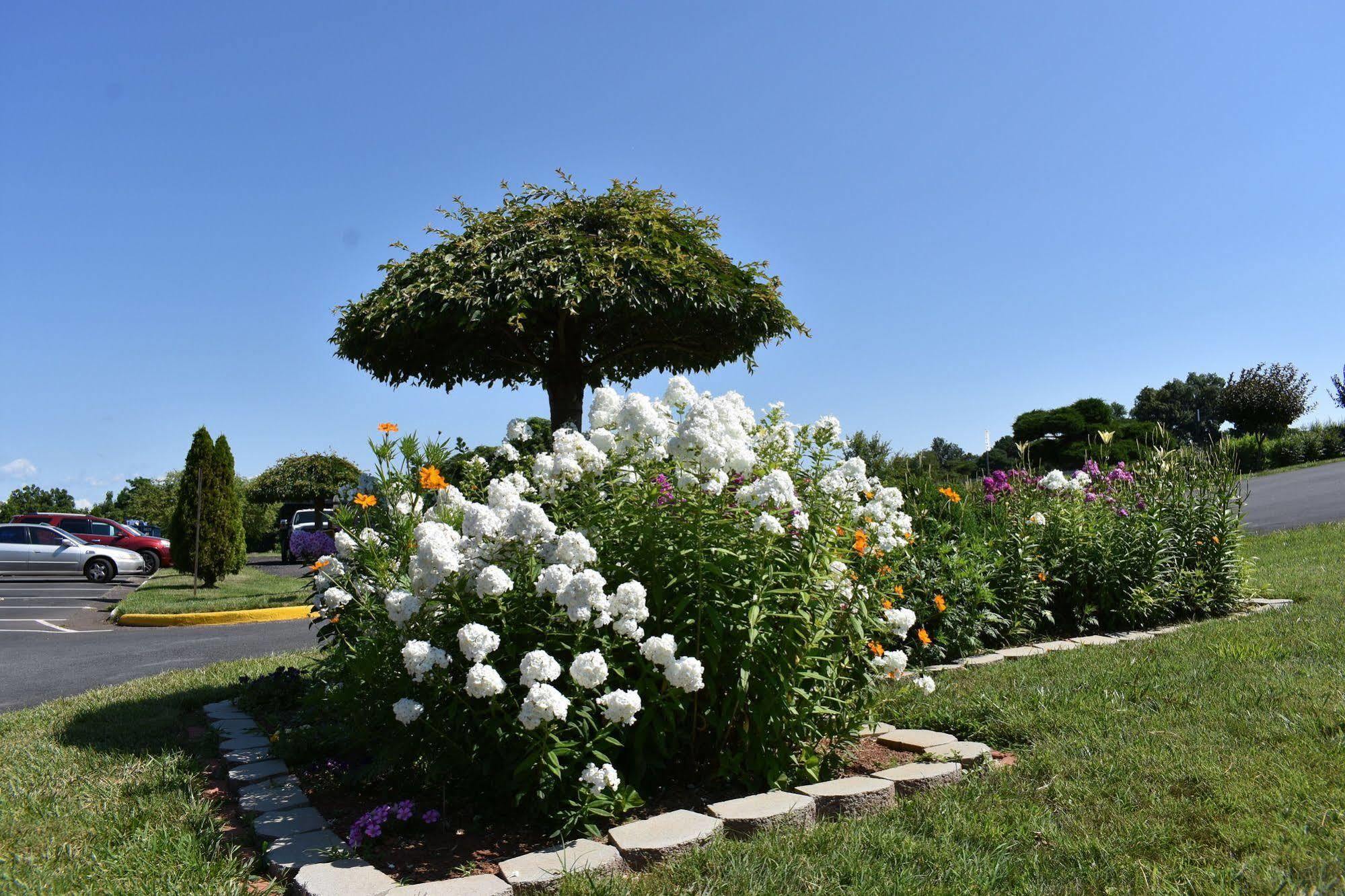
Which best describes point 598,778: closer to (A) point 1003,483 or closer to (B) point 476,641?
(B) point 476,641

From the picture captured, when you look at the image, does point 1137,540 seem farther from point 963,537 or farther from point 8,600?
point 8,600

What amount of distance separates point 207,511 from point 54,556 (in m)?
6.94

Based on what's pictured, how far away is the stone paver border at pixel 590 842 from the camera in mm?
2441

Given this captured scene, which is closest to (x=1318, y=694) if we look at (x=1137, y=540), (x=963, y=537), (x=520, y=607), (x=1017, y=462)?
(x=963, y=537)

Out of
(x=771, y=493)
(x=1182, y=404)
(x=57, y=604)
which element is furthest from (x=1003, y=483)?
(x=1182, y=404)

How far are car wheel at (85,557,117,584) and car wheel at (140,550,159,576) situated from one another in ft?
3.70

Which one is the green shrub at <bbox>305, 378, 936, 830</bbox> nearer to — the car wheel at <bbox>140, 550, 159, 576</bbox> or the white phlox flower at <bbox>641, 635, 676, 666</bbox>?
the white phlox flower at <bbox>641, 635, 676, 666</bbox>

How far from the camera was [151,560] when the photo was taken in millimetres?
19125

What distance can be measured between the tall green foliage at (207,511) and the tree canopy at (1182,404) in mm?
62279

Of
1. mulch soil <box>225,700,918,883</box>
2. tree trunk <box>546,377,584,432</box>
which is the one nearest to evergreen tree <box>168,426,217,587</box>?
tree trunk <box>546,377,584,432</box>

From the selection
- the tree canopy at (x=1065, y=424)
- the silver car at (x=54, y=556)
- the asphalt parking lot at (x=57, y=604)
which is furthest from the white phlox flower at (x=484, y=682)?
the tree canopy at (x=1065, y=424)

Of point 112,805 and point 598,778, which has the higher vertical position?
point 598,778

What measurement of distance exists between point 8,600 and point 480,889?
1577cm

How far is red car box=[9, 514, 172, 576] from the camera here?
19031 mm
